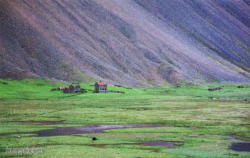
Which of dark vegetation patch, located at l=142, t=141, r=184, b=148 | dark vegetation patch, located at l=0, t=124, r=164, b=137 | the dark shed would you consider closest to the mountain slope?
the dark shed

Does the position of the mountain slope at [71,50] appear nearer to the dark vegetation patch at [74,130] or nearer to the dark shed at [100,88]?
the dark shed at [100,88]

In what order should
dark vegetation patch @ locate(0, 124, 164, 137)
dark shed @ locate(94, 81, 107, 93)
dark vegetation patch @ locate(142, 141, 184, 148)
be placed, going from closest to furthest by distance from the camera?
dark vegetation patch @ locate(142, 141, 184, 148) → dark vegetation patch @ locate(0, 124, 164, 137) → dark shed @ locate(94, 81, 107, 93)

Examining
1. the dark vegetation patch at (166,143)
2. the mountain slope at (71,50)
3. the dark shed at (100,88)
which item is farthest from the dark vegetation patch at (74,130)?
the mountain slope at (71,50)

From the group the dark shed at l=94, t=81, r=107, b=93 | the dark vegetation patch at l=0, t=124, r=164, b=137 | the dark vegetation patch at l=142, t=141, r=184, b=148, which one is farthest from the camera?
the dark shed at l=94, t=81, r=107, b=93

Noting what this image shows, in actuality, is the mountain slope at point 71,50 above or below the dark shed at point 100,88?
above

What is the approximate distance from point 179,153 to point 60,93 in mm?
87881

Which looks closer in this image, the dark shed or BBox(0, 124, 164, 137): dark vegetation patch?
BBox(0, 124, 164, 137): dark vegetation patch

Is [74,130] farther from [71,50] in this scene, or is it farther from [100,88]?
[71,50]

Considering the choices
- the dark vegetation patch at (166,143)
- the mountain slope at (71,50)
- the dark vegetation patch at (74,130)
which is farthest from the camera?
the mountain slope at (71,50)

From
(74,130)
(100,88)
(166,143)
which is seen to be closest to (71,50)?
(100,88)

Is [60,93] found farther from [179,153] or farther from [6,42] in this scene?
[179,153]

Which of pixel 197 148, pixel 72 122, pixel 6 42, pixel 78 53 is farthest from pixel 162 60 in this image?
pixel 197 148

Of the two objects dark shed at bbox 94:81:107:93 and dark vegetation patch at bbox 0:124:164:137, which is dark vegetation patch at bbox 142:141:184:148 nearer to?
dark vegetation patch at bbox 0:124:164:137

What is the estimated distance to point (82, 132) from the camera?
46.4 m
